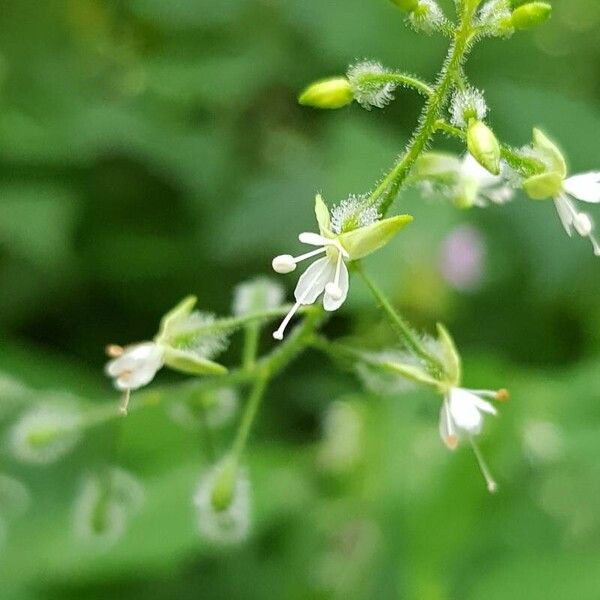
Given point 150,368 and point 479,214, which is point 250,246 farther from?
point 150,368

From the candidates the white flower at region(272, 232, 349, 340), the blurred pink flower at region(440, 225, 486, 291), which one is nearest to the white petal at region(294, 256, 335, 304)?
the white flower at region(272, 232, 349, 340)

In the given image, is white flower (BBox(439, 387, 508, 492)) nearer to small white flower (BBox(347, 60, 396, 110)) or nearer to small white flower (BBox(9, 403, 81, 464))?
small white flower (BBox(347, 60, 396, 110))

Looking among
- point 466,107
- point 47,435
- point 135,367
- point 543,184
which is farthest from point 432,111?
point 47,435

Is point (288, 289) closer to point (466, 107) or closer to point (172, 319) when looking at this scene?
point (172, 319)

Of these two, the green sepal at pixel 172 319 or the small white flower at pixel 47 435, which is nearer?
the green sepal at pixel 172 319

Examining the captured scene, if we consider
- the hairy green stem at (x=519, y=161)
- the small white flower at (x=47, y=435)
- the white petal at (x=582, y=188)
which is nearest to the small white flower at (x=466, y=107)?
the hairy green stem at (x=519, y=161)

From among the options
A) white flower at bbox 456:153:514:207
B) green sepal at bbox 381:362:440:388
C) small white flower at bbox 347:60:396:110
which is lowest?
green sepal at bbox 381:362:440:388

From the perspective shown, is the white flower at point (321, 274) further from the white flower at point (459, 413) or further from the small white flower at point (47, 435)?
the small white flower at point (47, 435)
